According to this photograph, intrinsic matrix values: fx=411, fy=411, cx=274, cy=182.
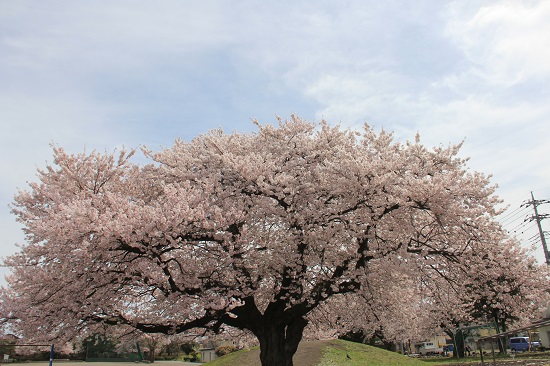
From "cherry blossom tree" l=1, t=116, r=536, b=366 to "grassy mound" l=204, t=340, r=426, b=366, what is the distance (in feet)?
18.9

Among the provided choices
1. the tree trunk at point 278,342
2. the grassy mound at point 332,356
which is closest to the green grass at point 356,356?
the grassy mound at point 332,356

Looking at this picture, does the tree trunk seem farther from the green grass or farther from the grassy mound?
the green grass

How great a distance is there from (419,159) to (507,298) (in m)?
6.32

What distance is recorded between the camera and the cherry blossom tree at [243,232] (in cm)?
1356

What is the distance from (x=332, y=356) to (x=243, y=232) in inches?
503

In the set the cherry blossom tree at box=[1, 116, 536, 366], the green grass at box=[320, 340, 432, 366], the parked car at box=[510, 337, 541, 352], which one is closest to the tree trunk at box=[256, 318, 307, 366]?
the cherry blossom tree at box=[1, 116, 536, 366]

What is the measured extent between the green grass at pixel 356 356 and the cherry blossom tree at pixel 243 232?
6.49 meters

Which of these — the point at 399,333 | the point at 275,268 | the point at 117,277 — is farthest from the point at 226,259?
the point at 399,333

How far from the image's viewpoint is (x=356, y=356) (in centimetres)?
2478

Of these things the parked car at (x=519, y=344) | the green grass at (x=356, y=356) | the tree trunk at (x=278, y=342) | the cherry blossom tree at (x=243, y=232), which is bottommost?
the parked car at (x=519, y=344)

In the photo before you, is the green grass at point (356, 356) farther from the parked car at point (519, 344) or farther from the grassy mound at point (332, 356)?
the parked car at point (519, 344)

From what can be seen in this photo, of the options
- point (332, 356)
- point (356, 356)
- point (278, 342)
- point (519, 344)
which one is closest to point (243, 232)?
point (278, 342)

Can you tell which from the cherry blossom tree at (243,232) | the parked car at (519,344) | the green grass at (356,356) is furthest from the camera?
the parked car at (519,344)

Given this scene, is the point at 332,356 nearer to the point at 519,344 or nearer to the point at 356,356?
the point at 356,356
